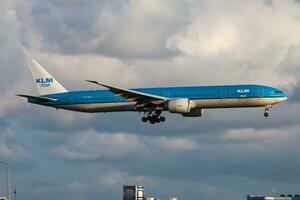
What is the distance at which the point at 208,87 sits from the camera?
107m

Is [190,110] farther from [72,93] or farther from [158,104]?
[72,93]

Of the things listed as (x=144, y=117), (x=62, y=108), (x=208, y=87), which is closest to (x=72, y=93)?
(x=62, y=108)

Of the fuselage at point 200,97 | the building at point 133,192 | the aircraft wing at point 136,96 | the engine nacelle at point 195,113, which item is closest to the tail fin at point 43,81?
the fuselage at point 200,97

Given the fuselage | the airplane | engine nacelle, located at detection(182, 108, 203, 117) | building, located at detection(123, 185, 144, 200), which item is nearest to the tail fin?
the airplane

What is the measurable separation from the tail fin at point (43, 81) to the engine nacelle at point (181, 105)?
1857 cm

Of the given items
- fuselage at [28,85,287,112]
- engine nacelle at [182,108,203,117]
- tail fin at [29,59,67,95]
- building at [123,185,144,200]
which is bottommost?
building at [123,185,144,200]

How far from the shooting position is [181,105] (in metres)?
105

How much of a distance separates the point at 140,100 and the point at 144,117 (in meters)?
4.14

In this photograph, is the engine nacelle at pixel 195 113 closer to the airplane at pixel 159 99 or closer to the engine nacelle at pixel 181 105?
the airplane at pixel 159 99

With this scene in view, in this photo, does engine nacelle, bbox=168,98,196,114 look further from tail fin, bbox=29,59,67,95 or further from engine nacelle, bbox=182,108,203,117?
tail fin, bbox=29,59,67,95

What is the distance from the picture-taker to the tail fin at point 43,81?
11888 centimetres

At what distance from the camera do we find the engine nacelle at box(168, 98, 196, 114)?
4154 inches

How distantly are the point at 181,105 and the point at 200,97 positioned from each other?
2914mm

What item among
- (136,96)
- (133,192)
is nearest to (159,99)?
(136,96)
